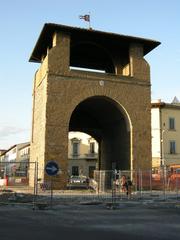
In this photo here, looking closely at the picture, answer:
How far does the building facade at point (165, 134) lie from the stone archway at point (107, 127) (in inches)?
686

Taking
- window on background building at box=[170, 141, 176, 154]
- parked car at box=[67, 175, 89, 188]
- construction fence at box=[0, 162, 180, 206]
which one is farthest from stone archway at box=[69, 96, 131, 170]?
window on background building at box=[170, 141, 176, 154]

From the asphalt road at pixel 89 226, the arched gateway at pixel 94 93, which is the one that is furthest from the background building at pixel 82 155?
the asphalt road at pixel 89 226

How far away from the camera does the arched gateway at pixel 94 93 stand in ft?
104

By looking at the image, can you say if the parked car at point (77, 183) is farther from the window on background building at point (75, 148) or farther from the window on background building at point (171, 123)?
the window on background building at point (75, 148)

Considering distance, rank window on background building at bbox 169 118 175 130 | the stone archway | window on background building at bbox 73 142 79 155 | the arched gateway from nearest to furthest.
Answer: the arched gateway
the stone archway
window on background building at bbox 169 118 175 130
window on background building at bbox 73 142 79 155

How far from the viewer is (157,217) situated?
16.1m

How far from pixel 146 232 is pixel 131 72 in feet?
79.2

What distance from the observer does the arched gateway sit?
3177 centimetres

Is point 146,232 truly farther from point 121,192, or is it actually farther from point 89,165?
point 89,165

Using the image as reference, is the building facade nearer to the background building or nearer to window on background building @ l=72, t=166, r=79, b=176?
the background building

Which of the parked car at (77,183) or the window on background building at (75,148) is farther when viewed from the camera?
the window on background building at (75,148)

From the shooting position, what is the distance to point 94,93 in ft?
109

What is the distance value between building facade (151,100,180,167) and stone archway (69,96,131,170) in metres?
17.4

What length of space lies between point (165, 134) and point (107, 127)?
845 inches
